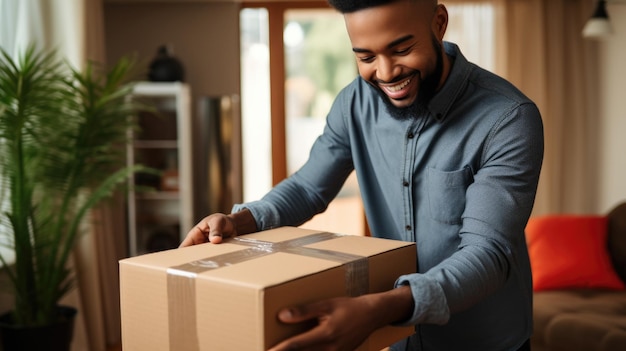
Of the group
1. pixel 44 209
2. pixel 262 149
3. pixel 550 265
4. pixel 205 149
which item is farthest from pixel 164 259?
pixel 262 149

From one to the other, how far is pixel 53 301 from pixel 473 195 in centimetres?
250

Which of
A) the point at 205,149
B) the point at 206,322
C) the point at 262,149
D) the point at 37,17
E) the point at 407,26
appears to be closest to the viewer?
the point at 206,322

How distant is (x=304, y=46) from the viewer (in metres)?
5.70

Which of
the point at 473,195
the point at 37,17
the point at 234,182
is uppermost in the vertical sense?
the point at 37,17

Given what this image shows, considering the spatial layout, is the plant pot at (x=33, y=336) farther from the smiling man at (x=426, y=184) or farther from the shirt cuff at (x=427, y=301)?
the shirt cuff at (x=427, y=301)

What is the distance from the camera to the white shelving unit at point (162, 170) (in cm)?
459

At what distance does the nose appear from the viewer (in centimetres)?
109

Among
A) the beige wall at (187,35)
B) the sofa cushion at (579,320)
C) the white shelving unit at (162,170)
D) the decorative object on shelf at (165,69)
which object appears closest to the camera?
the sofa cushion at (579,320)

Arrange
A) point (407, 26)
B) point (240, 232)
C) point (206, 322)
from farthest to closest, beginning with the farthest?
1. point (240, 232)
2. point (407, 26)
3. point (206, 322)

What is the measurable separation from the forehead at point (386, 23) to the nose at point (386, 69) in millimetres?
31

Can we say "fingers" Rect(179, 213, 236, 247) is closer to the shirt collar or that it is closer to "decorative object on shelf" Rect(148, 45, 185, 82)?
the shirt collar

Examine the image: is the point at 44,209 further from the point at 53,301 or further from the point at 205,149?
the point at 205,149

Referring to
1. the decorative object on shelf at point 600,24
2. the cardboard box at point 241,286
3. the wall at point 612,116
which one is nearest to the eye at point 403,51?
the cardboard box at point 241,286

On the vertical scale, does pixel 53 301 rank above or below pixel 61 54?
below
